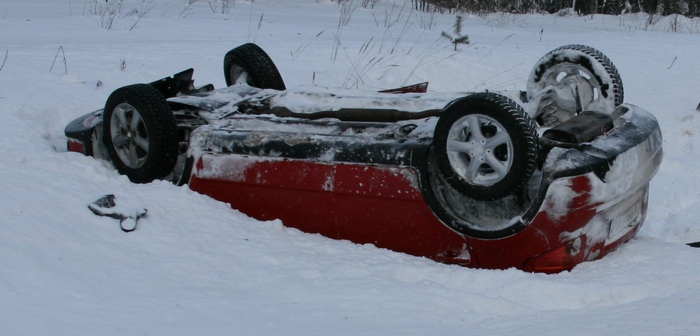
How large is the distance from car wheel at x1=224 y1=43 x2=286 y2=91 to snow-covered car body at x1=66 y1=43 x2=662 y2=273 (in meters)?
0.94

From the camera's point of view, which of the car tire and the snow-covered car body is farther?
the car tire

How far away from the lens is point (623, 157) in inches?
164

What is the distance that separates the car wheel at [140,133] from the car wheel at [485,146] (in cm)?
173

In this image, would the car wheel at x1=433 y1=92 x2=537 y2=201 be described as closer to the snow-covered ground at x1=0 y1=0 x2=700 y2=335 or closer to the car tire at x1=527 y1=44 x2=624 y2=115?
the snow-covered ground at x1=0 y1=0 x2=700 y2=335

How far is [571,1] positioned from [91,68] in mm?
14688

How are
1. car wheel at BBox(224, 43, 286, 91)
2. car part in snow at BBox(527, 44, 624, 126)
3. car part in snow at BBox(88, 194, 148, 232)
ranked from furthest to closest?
1. car wheel at BBox(224, 43, 286, 91)
2. car part in snow at BBox(527, 44, 624, 126)
3. car part in snow at BBox(88, 194, 148, 232)

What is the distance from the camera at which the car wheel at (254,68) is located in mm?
6195

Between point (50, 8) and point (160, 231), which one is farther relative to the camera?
point (50, 8)

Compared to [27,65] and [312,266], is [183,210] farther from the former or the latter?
[27,65]

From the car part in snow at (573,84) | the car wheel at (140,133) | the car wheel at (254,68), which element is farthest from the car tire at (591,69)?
the car wheel at (140,133)

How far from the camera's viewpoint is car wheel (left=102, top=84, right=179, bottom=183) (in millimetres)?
5016

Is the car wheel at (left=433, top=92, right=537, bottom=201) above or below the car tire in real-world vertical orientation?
below

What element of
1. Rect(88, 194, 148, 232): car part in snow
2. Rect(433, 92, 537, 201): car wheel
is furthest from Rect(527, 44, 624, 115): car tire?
Rect(88, 194, 148, 232): car part in snow

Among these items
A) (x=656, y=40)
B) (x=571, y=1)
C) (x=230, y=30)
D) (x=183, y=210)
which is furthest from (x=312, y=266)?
(x=571, y=1)
